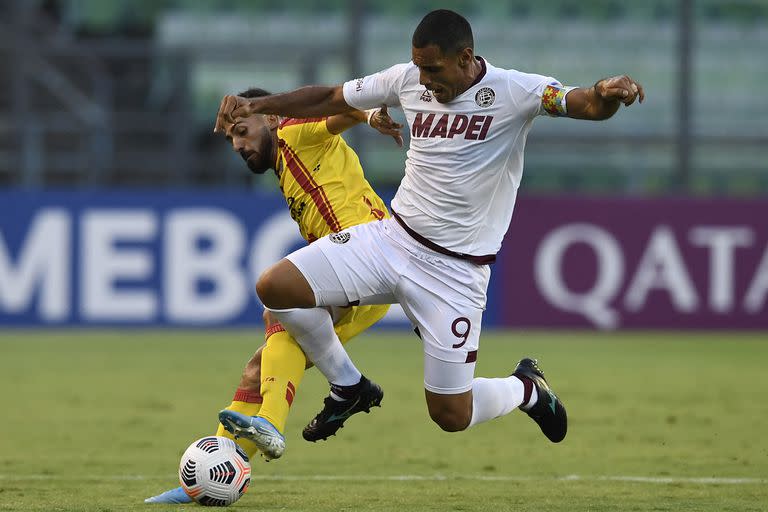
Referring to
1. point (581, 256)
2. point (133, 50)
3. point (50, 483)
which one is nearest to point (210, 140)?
point (133, 50)

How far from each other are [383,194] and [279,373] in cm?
858

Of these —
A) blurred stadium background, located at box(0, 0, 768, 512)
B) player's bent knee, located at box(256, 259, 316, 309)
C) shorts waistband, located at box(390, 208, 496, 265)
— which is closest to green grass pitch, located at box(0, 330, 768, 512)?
blurred stadium background, located at box(0, 0, 768, 512)

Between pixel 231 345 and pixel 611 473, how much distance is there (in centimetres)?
752

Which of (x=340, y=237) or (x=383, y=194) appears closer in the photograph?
(x=340, y=237)

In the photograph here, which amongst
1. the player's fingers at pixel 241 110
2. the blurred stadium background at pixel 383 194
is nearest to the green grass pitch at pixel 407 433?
the blurred stadium background at pixel 383 194

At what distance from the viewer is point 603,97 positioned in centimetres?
580

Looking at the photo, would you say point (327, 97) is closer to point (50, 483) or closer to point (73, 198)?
point (50, 483)

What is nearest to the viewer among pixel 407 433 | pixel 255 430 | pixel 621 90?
pixel 621 90

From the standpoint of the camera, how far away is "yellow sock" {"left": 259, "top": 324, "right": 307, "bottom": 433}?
6398 mm

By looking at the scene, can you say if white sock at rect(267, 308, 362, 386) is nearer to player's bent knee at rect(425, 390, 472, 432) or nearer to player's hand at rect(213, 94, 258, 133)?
player's bent knee at rect(425, 390, 472, 432)

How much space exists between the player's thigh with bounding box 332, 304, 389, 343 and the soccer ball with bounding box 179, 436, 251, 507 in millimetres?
1086

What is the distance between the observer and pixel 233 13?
18406 millimetres

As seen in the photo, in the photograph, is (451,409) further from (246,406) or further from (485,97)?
(485,97)

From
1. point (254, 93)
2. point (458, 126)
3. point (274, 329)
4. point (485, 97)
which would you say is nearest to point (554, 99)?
point (485, 97)
